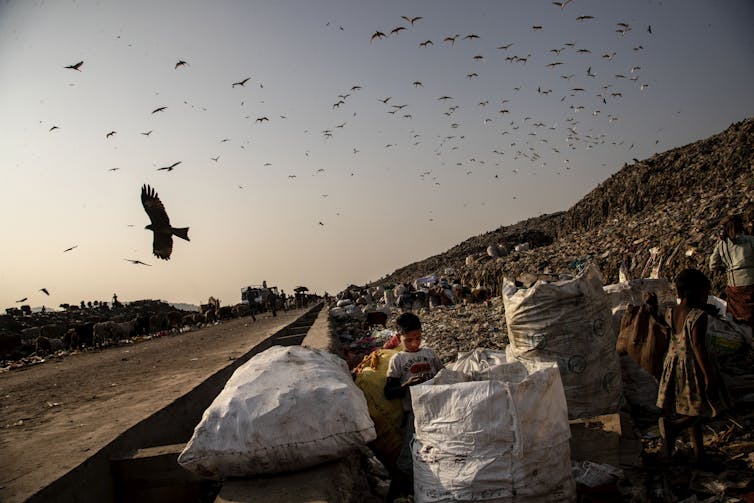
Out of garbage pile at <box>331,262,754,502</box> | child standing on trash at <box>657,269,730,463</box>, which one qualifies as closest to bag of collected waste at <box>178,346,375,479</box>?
garbage pile at <box>331,262,754,502</box>

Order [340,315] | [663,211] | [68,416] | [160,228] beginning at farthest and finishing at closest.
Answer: [340,315] < [663,211] < [160,228] < [68,416]

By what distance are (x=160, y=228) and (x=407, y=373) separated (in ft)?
16.6

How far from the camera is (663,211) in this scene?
1077 centimetres

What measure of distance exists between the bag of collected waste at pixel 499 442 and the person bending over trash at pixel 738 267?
344 cm

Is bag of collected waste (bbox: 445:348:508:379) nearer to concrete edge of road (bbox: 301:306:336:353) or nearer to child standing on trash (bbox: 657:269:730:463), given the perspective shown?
child standing on trash (bbox: 657:269:730:463)

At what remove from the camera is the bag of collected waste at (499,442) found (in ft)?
6.00

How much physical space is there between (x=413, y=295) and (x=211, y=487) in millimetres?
11433

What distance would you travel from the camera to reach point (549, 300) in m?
2.91

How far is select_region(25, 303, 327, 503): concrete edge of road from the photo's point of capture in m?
2.16

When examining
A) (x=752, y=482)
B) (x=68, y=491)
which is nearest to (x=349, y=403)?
(x=68, y=491)

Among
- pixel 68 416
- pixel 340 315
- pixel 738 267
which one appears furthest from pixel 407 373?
pixel 340 315

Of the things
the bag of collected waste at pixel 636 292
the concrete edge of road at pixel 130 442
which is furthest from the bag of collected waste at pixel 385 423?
the bag of collected waste at pixel 636 292

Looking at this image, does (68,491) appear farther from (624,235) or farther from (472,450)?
(624,235)

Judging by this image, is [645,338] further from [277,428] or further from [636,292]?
[277,428]
